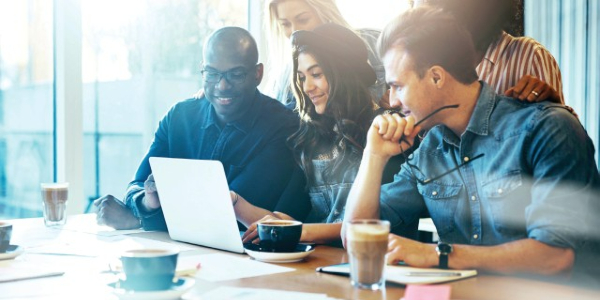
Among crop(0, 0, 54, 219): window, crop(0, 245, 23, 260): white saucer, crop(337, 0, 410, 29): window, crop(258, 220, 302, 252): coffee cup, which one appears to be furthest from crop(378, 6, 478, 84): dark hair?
crop(337, 0, 410, 29): window

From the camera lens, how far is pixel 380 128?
1683 millimetres

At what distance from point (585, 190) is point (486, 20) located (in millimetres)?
947

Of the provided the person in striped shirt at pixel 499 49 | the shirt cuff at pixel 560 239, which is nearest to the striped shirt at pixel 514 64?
the person in striped shirt at pixel 499 49

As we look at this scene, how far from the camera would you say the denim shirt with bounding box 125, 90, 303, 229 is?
2199 millimetres

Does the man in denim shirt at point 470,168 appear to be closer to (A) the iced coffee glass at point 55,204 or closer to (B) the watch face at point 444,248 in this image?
(B) the watch face at point 444,248

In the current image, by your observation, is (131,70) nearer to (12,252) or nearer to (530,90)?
(12,252)

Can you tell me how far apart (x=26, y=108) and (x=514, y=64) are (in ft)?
6.68

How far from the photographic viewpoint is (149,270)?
1.14 meters

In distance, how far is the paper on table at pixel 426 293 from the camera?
1086 millimetres

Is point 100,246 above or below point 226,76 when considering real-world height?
below

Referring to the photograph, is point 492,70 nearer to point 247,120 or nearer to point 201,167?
point 247,120

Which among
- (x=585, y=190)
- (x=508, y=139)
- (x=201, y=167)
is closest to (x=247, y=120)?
(x=201, y=167)

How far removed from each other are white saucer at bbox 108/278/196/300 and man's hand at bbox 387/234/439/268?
1.43 feet

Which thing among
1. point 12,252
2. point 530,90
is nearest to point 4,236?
point 12,252
